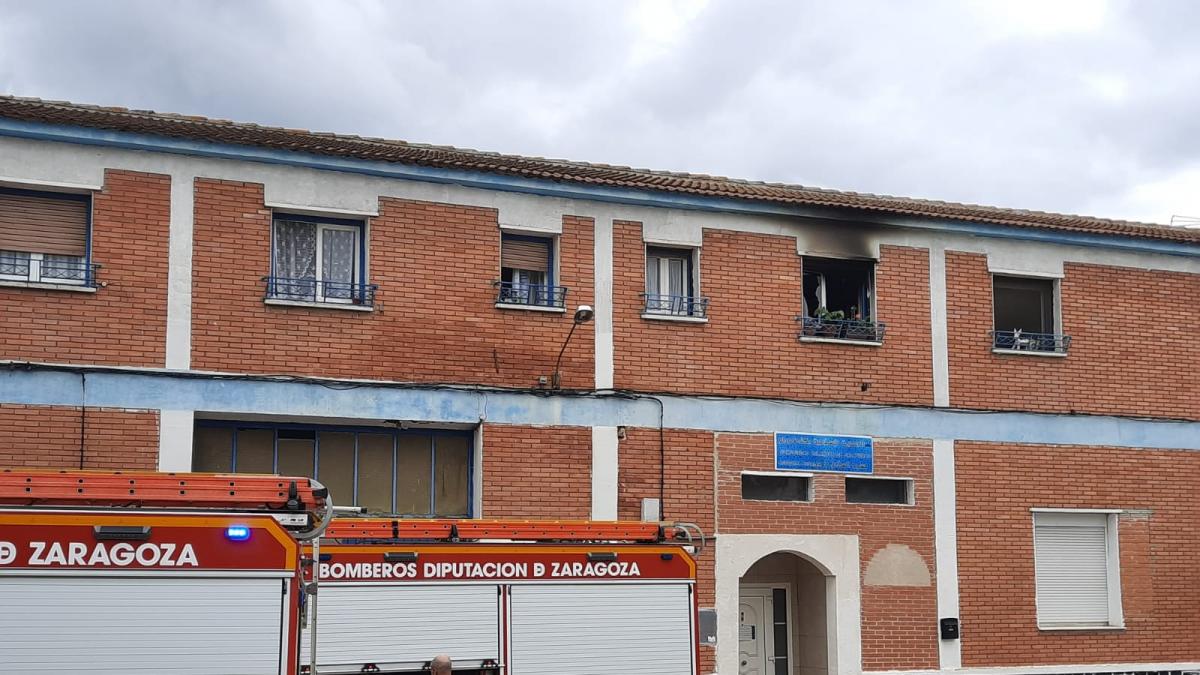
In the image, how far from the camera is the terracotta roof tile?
15141 mm

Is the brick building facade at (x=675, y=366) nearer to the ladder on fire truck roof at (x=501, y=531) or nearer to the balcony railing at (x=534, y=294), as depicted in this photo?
the balcony railing at (x=534, y=294)

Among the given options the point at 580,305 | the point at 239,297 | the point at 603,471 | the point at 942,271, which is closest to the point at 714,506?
the point at 603,471

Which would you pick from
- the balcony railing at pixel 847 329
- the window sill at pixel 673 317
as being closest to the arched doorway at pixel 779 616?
the balcony railing at pixel 847 329

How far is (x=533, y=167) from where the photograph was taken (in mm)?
17000

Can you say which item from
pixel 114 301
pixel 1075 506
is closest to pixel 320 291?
pixel 114 301

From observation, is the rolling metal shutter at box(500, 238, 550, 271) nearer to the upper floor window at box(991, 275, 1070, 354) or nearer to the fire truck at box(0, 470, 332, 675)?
the upper floor window at box(991, 275, 1070, 354)

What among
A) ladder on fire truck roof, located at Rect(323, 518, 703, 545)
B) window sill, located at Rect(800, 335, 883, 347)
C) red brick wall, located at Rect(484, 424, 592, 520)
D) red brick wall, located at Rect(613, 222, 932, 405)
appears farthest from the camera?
window sill, located at Rect(800, 335, 883, 347)

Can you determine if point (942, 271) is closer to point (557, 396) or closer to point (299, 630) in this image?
point (557, 396)

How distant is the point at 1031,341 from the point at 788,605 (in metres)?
4.84

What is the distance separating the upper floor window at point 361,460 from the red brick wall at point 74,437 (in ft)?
2.52

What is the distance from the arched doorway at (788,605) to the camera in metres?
17.0

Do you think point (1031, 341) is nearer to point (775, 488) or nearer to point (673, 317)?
point (775, 488)

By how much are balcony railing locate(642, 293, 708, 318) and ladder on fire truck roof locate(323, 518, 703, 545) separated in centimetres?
412

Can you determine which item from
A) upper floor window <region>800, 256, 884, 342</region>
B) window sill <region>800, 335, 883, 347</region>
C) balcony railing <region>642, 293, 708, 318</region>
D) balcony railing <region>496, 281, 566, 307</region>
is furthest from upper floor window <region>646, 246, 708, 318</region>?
upper floor window <region>800, 256, 884, 342</region>
